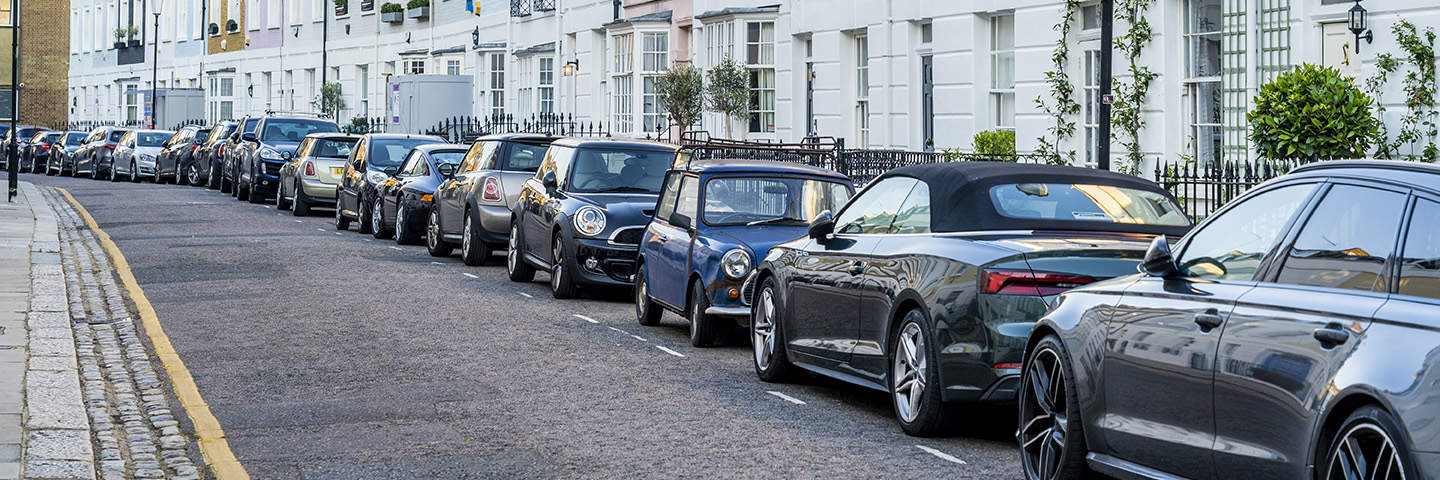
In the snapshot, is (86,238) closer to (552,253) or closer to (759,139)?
(552,253)

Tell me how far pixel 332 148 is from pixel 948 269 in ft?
75.8

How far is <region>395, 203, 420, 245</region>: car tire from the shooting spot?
2367cm

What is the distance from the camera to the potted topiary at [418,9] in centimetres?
5041

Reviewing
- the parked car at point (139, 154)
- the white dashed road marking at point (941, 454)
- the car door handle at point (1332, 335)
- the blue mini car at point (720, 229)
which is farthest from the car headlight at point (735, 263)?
the parked car at point (139, 154)

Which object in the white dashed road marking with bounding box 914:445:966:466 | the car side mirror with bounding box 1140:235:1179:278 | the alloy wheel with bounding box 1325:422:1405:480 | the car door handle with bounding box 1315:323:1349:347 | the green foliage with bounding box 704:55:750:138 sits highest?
the green foliage with bounding box 704:55:750:138

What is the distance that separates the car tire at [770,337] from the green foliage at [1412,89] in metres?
8.87

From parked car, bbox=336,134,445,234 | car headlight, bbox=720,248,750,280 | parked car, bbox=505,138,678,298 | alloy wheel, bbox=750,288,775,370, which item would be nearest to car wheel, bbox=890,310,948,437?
alloy wheel, bbox=750,288,775,370

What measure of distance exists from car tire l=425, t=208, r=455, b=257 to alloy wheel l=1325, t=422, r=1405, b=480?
16923mm

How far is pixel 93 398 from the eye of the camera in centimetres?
1062

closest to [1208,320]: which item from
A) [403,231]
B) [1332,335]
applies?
[1332,335]

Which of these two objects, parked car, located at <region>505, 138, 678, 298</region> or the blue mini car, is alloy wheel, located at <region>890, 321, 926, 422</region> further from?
parked car, located at <region>505, 138, 678, 298</region>

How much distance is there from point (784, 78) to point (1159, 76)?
1141 centimetres

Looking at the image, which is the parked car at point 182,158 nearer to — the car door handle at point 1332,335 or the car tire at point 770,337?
the car tire at point 770,337

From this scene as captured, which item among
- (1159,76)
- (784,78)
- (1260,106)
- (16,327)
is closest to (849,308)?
(16,327)
